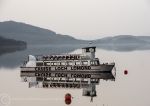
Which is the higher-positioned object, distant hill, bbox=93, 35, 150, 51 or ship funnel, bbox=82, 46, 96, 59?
distant hill, bbox=93, 35, 150, 51

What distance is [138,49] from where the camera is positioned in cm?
220

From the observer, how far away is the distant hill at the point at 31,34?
2344 mm

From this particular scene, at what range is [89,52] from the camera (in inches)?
89.8

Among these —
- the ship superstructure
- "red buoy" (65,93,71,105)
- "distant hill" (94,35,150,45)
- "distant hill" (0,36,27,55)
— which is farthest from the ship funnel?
"distant hill" (0,36,27,55)

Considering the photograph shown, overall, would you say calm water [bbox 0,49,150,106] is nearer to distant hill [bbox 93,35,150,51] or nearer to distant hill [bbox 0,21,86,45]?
distant hill [bbox 93,35,150,51]

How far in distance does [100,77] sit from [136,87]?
0.29 meters

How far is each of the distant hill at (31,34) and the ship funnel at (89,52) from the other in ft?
0.33

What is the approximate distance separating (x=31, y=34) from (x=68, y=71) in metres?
A: 0.46

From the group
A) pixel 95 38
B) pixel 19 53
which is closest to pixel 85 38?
pixel 95 38

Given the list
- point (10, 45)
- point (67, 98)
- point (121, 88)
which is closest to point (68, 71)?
point (67, 98)

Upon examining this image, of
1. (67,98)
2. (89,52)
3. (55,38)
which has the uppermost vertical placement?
(55,38)

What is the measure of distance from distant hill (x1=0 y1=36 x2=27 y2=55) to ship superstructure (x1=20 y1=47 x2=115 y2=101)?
122mm

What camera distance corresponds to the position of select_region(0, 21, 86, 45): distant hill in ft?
7.69

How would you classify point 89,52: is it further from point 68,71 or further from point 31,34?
point 31,34
